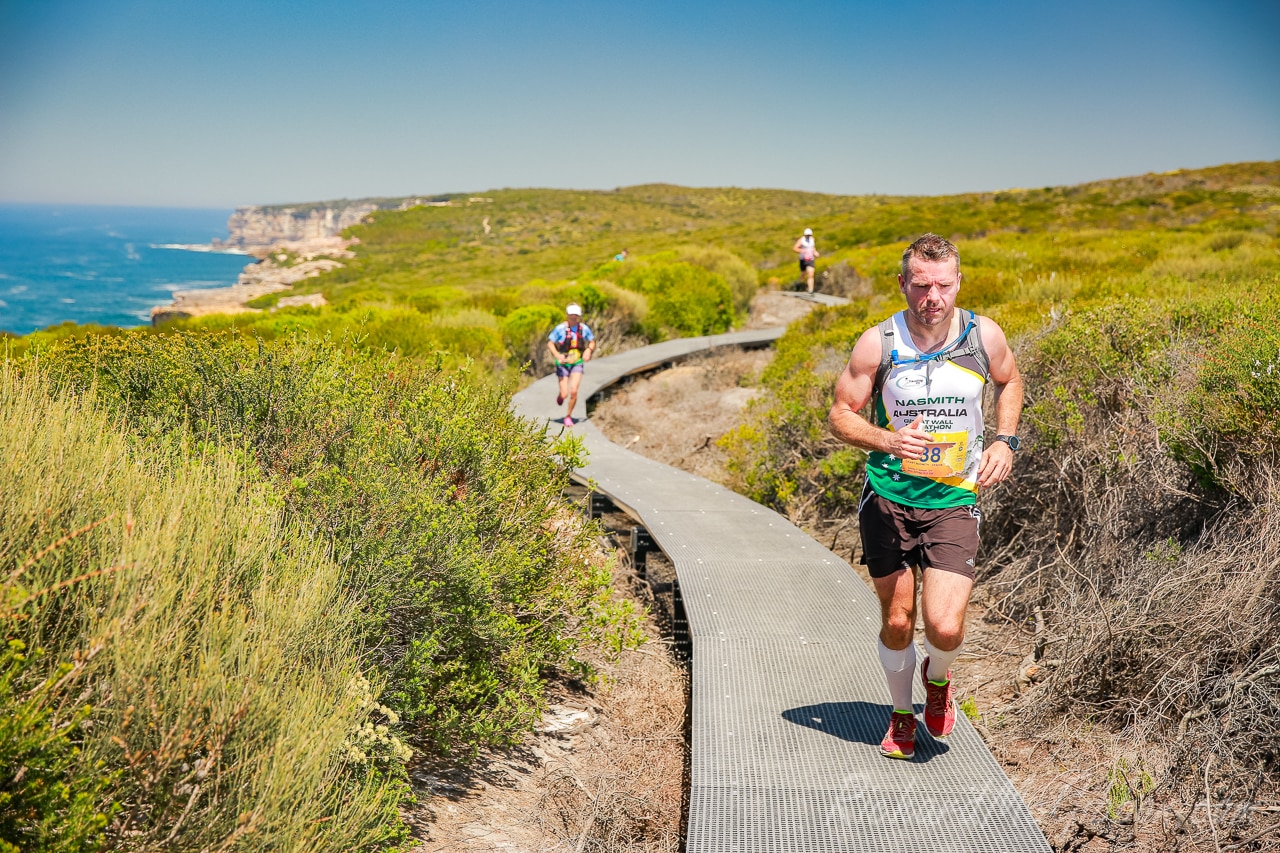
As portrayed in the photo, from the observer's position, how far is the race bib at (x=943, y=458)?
3150 millimetres

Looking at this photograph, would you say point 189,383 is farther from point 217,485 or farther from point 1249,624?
point 1249,624

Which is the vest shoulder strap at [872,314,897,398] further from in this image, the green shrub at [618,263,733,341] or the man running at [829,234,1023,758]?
the green shrub at [618,263,733,341]

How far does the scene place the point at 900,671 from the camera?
3.44 metres

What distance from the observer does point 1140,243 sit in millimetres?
20312

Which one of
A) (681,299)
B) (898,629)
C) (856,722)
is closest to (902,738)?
(856,722)

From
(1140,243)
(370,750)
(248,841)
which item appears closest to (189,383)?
(370,750)

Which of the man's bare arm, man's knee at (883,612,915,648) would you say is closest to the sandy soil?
man's knee at (883,612,915,648)

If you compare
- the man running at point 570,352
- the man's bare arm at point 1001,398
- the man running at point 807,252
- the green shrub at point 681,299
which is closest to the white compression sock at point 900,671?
the man's bare arm at point 1001,398

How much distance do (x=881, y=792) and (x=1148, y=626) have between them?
63.7 inches

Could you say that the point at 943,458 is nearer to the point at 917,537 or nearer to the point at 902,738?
the point at 917,537

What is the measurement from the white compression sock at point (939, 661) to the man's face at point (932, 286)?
3.99ft

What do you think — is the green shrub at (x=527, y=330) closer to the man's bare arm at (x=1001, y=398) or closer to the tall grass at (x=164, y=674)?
the man's bare arm at (x=1001, y=398)

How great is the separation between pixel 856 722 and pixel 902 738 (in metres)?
0.36

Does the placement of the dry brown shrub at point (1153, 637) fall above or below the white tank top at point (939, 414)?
below
